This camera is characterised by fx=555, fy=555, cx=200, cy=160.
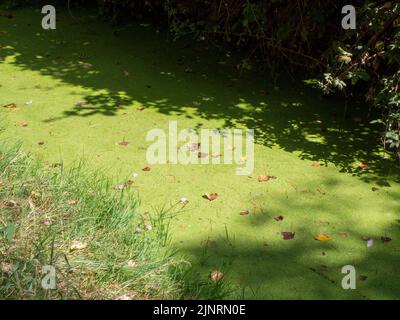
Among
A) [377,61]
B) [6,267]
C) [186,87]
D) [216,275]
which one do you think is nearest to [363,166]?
[377,61]

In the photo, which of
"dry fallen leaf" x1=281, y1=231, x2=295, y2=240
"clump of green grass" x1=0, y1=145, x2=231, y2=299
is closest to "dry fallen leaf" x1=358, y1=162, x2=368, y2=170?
"dry fallen leaf" x1=281, y1=231, x2=295, y2=240

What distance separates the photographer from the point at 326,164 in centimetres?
463

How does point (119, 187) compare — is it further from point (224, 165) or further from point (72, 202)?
point (224, 165)

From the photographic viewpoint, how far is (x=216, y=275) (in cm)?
319

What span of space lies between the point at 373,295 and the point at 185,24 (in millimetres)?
4888

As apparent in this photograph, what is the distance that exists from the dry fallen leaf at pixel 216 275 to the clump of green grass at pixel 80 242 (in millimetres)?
94

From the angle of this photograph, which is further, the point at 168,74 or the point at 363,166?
the point at 168,74

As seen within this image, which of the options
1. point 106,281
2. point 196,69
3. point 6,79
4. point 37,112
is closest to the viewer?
point 106,281

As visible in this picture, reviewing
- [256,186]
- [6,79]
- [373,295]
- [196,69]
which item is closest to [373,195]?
[256,186]

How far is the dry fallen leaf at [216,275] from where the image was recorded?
3.15 metres

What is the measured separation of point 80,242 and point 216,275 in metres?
0.80

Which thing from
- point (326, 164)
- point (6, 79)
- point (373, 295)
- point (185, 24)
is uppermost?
point (185, 24)

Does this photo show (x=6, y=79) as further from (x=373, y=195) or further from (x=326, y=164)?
(x=373, y=195)

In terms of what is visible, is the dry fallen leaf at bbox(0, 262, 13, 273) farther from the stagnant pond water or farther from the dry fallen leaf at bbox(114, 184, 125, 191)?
the dry fallen leaf at bbox(114, 184, 125, 191)
